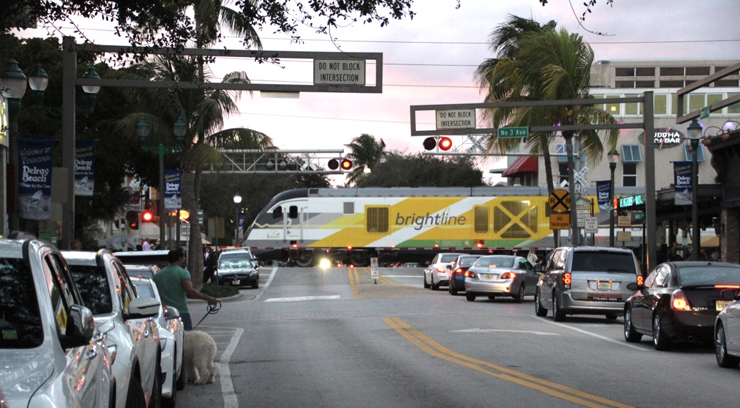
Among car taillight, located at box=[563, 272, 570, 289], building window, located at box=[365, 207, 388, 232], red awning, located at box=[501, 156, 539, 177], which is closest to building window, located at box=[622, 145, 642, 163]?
red awning, located at box=[501, 156, 539, 177]

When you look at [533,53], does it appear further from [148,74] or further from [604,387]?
[604,387]

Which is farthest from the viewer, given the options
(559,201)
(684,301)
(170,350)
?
(559,201)

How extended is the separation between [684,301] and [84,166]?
14745mm

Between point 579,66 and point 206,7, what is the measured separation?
1338 cm

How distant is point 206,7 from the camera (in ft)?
88.8

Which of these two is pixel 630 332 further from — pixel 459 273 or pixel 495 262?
pixel 459 273

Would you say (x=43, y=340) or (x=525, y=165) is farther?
(x=525, y=165)

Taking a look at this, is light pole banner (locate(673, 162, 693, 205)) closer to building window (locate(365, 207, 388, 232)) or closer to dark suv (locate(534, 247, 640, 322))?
dark suv (locate(534, 247, 640, 322))

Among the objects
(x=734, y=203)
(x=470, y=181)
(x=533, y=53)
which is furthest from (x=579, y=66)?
(x=470, y=181)

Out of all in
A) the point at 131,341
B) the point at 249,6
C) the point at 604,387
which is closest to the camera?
the point at 131,341

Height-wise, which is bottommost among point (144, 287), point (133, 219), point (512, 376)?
point (512, 376)

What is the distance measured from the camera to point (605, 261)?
23.6 metres

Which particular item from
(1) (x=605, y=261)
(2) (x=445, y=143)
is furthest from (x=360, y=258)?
(1) (x=605, y=261)

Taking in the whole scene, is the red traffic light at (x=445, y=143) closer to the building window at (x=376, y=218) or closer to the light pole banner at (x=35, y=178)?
the light pole banner at (x=35, y=178)
